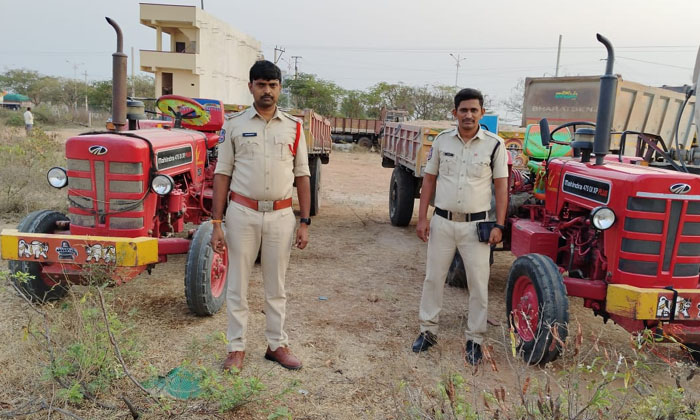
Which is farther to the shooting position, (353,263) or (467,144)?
(353,263)

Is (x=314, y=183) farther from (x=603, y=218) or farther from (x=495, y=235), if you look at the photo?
(x=603, y=218)

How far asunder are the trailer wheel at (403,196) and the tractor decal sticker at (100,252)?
16.8 feet

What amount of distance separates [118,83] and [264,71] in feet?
5.95

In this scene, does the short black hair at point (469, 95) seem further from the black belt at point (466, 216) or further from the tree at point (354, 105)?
the tree at point (354, 105)

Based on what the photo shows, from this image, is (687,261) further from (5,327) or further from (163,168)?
(5,327)

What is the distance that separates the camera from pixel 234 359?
3.28 metres

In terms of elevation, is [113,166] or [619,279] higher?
[113,166]

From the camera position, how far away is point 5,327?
381 centimetres

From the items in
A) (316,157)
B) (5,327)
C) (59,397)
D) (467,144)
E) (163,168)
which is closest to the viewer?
(59,397)

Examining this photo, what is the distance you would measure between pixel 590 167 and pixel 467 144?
1.03 metres

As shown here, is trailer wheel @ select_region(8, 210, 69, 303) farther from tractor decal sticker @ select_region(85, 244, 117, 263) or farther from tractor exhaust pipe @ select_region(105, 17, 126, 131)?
tractor exhaust pipe @ select_region(105, 17, 126, 131)

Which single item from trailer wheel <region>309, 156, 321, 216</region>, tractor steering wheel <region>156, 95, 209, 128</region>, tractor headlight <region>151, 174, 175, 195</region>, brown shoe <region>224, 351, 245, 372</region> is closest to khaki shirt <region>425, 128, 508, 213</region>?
brown shoe <region>224, 351, 245, 372</region>

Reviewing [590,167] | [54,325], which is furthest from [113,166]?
[590,167]

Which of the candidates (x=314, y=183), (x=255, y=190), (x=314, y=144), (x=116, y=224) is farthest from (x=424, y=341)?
(x=314, y=144)
